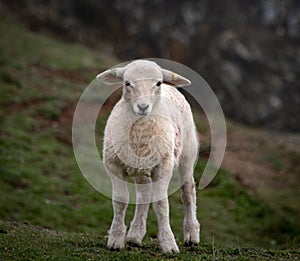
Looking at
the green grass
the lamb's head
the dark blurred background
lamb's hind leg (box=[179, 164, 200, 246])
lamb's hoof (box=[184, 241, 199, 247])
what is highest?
the dark blurred background

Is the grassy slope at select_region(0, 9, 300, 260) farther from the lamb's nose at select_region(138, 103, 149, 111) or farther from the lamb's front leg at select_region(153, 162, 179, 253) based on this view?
the lamb's nose at select_region(138, 103, 149, 111)

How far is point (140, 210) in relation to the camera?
26.9 feet

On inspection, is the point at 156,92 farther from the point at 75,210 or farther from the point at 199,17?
the point at 199,17

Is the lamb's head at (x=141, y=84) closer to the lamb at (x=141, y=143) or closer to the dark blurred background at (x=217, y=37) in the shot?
the lamb at (x=141, y=143)

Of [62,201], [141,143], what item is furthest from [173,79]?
[62,201]

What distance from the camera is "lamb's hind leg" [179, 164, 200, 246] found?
27.4ft

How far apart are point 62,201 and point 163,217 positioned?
8.00m

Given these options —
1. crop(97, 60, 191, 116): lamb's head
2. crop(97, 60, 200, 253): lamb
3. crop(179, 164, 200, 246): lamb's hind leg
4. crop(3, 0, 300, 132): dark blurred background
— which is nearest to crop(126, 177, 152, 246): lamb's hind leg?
crop(97, 60, 200, 253): lamb

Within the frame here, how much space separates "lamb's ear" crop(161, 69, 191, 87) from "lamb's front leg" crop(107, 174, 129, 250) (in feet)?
4.68

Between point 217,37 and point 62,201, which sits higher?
point 217,37

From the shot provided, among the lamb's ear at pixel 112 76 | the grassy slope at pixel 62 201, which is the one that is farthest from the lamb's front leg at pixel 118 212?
the lamb's ear at pixel 112 76

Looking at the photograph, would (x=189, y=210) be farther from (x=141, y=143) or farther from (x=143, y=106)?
(x=143, y=106)

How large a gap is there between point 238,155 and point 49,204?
29.6ft

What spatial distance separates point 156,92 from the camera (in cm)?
741
